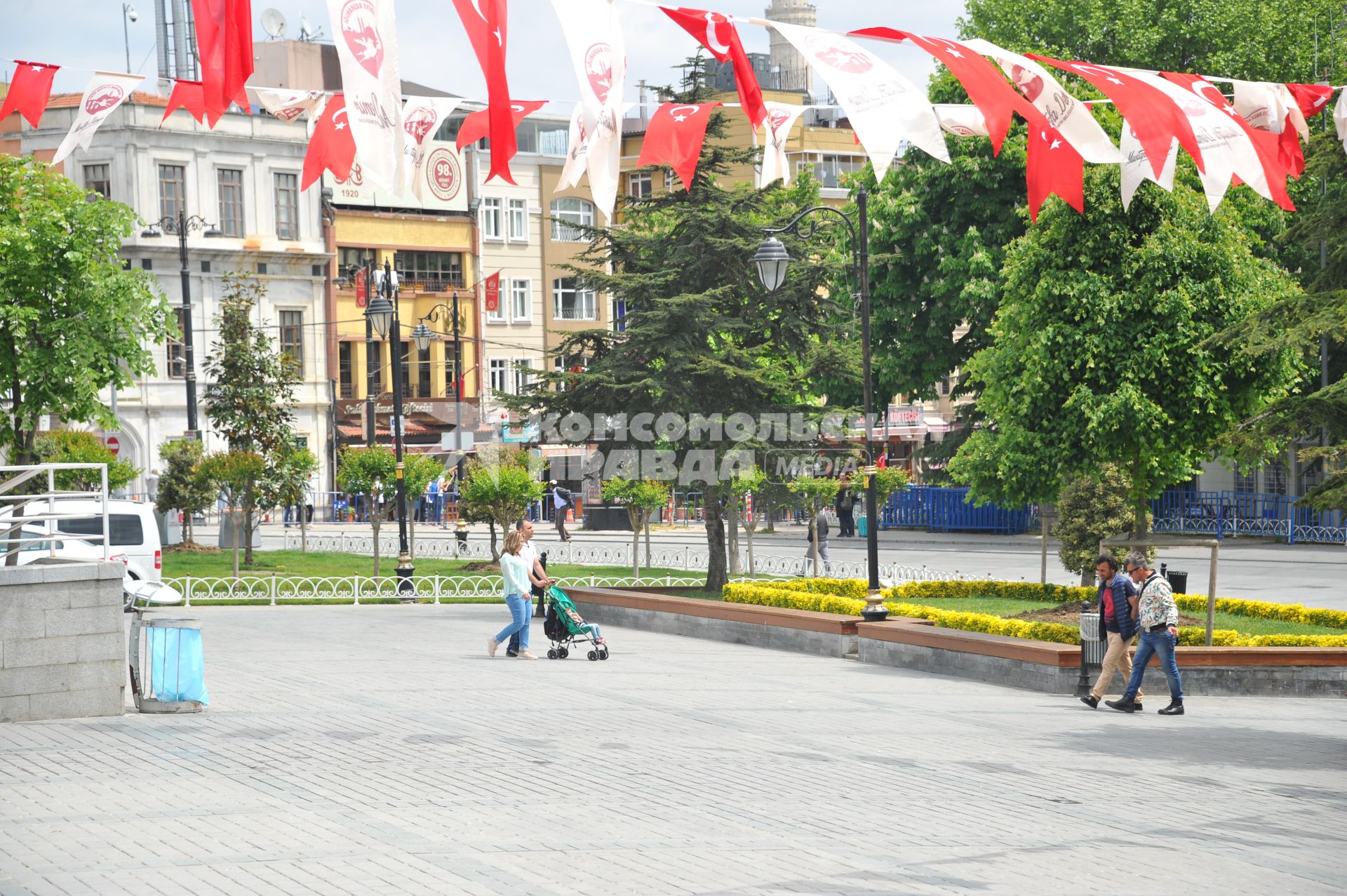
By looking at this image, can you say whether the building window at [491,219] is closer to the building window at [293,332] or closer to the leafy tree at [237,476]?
the building window at [293,332]

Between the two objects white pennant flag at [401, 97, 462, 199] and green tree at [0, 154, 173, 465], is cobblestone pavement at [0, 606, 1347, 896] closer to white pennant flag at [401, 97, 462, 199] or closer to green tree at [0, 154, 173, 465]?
white pennant flag at [401, 97, 462, 199]

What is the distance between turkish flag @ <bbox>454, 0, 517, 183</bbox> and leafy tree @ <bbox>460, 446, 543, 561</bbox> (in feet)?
66.7

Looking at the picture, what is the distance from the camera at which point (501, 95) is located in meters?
10.8

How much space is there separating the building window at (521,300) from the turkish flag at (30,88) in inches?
2134

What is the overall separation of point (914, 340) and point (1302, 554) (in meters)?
12.3

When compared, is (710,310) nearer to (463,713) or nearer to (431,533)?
(463,713)

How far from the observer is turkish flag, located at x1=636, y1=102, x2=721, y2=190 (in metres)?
13.1

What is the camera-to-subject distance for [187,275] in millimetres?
43906

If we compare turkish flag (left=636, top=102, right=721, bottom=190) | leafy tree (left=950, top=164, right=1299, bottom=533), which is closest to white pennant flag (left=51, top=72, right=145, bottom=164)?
turkish flag (left=636, top=102, right=721, bottom=190)

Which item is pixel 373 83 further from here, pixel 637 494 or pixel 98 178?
pixel 98 178

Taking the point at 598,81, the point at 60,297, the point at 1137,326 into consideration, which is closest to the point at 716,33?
the point at 598,81

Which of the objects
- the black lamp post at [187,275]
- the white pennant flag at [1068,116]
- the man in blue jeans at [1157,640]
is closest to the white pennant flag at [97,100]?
the white pennant flag at [1068,116]

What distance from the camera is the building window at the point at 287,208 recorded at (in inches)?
2281

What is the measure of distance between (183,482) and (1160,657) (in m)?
26.7
